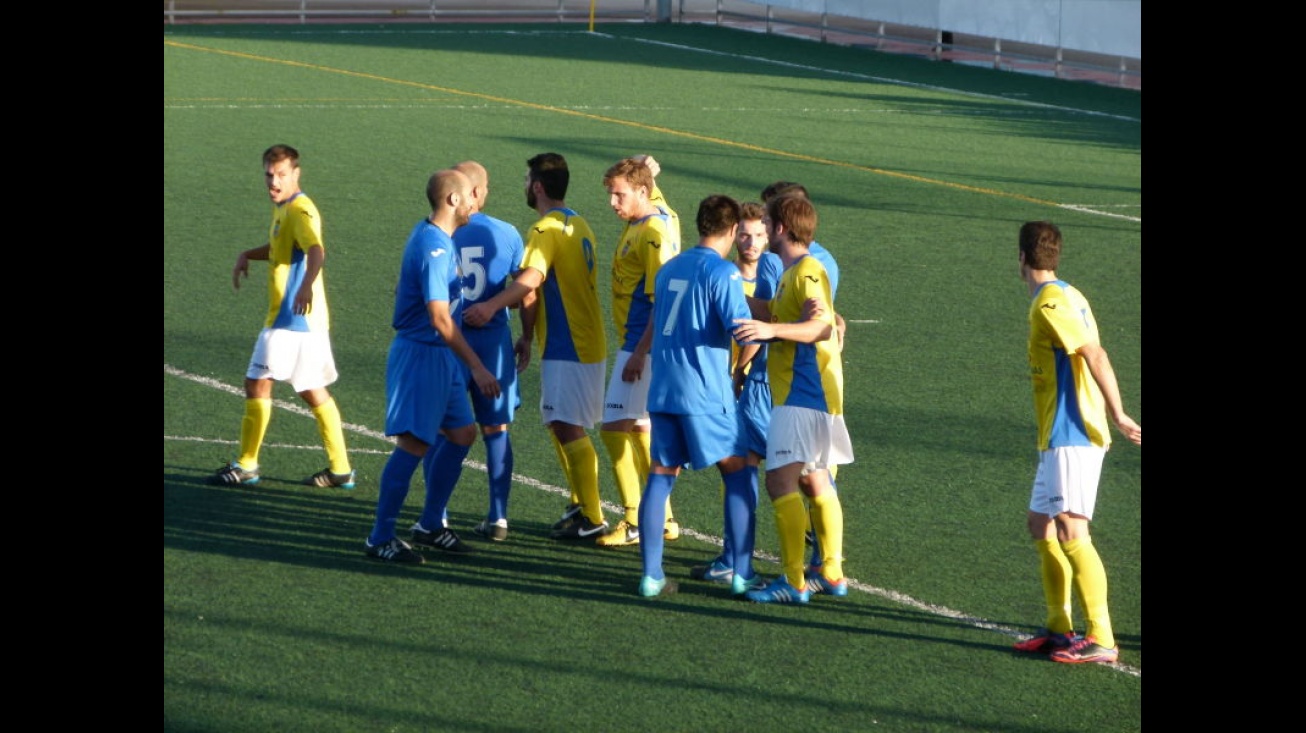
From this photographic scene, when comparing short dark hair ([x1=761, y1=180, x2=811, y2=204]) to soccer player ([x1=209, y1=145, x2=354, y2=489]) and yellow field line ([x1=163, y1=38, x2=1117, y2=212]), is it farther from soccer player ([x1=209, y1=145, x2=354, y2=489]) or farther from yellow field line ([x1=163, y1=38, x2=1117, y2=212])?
yellow field line ([x1=163, y1=38, x2=1117, y2=212])

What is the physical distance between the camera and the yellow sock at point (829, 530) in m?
7.01

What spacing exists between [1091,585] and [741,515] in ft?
4.91

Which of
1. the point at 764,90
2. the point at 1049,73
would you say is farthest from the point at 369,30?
the point at 1049,73

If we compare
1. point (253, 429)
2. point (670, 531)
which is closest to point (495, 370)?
point (670, 531)

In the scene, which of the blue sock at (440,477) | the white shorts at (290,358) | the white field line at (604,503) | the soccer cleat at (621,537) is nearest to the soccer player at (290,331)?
the white shorts at (290,358)

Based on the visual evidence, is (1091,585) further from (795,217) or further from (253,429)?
(253,429)

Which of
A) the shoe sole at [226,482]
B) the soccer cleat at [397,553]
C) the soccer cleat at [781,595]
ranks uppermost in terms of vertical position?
the shoe sole at [226,482]

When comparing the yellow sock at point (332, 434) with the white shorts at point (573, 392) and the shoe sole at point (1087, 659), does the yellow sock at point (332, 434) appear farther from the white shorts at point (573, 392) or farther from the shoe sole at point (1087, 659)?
the shoe sole at point (1087, 659)

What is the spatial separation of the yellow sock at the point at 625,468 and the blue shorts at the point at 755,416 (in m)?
0.75

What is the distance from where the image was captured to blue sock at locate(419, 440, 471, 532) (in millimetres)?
7512

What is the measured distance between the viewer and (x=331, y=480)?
8758 millimetres

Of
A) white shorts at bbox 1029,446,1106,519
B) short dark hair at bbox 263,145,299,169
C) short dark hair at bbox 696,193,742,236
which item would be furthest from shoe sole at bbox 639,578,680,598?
short dark hair at bbox 263,145,299,169
